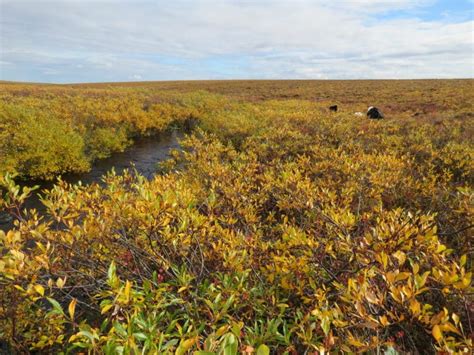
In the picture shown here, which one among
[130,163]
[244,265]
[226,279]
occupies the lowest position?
[244,265]

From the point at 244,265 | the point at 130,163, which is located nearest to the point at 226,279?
the point at 244,265

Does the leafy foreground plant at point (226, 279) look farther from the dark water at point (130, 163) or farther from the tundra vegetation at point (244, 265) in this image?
the dark water at point (130, 163)

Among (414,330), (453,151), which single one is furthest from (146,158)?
(414,330)

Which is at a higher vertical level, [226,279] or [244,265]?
[226,279]

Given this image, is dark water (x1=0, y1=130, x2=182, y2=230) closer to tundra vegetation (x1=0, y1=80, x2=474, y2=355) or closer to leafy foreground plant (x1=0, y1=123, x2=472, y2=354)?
tundra vegetation (x1=0, y1=80, x2=474, y2=355)

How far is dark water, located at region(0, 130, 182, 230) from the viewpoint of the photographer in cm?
1134

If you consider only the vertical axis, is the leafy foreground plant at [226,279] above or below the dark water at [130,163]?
above

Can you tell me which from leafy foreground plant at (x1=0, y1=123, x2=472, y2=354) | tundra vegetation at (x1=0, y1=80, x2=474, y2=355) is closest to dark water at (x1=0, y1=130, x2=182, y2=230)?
tundra vegetation at (x1=0, y1=80, x2=474, y2=355)

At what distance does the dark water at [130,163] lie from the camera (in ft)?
37.2

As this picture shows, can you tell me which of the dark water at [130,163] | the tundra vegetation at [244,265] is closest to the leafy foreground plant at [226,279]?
the tundra vegetation at [244,265]

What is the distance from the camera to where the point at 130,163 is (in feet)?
32.3

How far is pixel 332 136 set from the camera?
41.7 ft

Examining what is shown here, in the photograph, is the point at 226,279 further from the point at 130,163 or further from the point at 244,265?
the point at 130,163

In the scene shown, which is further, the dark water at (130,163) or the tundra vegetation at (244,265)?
the dark water at (130,163)
